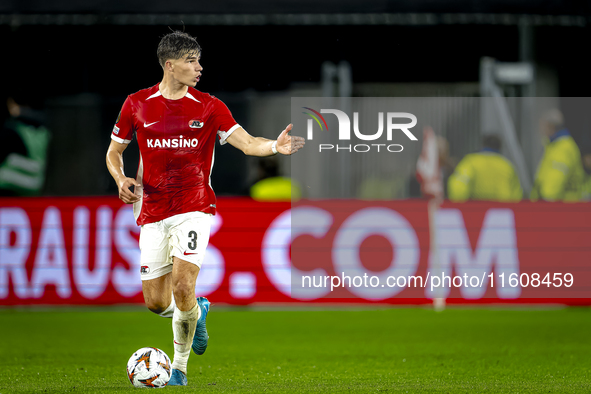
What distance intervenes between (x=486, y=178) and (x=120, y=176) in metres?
6.43

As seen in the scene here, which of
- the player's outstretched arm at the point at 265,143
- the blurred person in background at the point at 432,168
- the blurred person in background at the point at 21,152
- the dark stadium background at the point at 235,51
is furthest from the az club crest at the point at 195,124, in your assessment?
the dark stadium background at the point at 235,51

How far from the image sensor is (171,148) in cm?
561

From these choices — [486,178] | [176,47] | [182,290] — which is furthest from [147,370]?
[486,178]

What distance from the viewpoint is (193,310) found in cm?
561

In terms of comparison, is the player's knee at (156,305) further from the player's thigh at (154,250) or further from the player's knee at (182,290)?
A: the player's knee at (182,290)

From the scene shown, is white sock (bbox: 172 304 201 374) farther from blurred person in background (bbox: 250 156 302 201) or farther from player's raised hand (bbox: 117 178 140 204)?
blurred person in background (bbox: 250 156 302 201)

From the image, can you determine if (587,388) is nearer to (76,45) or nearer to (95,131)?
(95,131)

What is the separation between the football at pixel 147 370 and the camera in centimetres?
528

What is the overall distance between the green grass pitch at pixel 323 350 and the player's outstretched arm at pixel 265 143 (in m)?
1.47

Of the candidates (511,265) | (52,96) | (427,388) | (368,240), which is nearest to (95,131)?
(52,96)

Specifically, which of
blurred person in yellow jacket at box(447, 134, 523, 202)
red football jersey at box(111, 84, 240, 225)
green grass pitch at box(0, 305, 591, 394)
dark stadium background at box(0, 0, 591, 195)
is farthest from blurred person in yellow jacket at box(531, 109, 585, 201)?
red football jersey at box(111, 84, 240, 225)

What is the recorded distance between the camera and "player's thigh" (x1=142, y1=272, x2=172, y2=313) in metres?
5.73

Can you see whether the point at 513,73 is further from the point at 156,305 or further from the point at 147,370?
the point at 147,370

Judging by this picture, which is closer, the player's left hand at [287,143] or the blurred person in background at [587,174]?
the player's left hand at [287,143]
